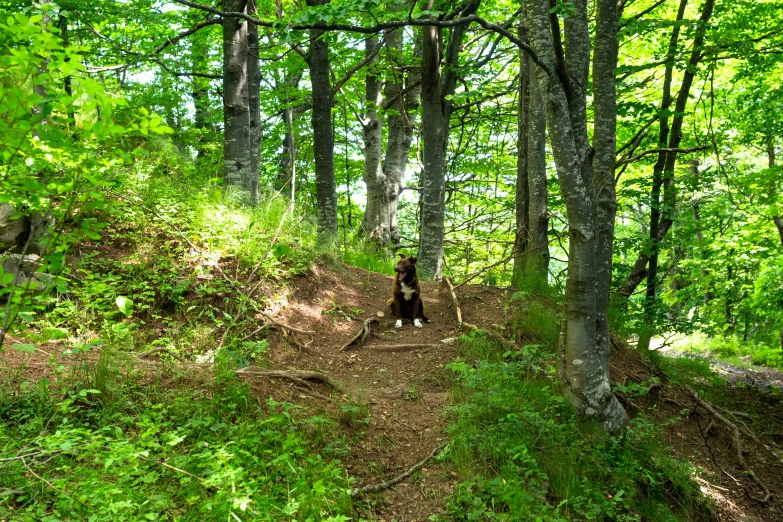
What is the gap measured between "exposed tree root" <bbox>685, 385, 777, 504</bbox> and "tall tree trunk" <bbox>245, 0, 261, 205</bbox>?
787 centimetres

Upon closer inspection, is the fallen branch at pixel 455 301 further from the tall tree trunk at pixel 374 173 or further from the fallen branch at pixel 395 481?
the tall tree trunk at pixel 374 173

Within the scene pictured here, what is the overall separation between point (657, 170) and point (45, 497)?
11.0 meters

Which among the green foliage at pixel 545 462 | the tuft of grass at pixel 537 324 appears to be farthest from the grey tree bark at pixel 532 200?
the green foliage at pixel 545 462

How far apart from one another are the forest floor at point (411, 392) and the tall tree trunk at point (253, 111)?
91.8 inches

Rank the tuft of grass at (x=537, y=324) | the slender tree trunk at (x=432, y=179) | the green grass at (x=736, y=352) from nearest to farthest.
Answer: the tuft of grass at (x=537, y=324)
the slender tree trunk at (x=432, y=179)
the green grass at (x=736, y=352)

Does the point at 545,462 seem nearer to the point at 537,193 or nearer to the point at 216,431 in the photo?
the point at 216,431

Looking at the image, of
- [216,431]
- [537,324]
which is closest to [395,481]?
[216,431]

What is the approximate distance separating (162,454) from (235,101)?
6713mm

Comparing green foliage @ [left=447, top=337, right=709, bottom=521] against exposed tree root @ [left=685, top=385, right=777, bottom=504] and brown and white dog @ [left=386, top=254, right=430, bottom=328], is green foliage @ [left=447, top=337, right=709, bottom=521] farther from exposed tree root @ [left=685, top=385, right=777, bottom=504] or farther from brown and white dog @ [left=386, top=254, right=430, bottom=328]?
brown and white dog @ [left=386, top=254, right=430, bottom=328]

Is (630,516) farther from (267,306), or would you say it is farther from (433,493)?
(267,306)

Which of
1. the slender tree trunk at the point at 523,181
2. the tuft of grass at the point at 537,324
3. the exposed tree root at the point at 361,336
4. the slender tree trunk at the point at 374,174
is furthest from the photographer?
the slender tree trunk at the point at 374,174

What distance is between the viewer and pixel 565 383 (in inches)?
216

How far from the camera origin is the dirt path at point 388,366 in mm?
4273

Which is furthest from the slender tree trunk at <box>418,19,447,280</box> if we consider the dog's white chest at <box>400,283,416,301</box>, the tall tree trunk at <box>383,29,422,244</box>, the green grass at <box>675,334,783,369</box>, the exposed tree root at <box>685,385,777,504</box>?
the green grass at <box>675,334,783,369</box>
